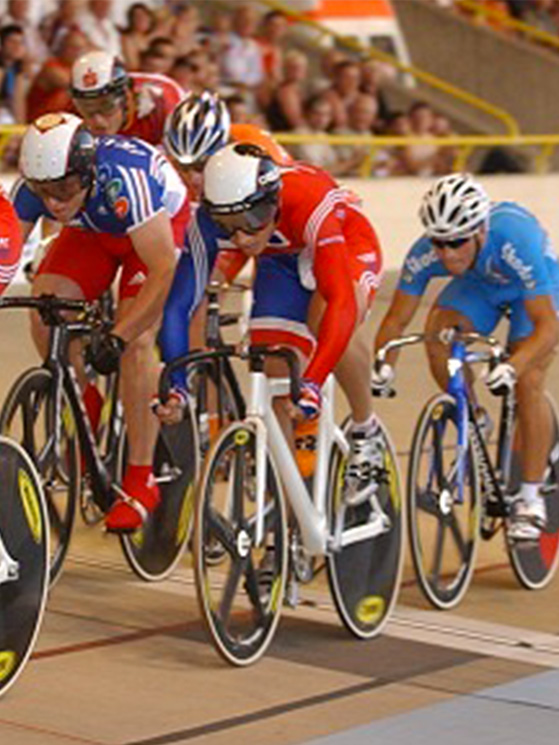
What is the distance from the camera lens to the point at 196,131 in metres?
7.86

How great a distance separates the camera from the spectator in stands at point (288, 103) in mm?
16375

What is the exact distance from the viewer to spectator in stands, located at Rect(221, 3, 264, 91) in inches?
645

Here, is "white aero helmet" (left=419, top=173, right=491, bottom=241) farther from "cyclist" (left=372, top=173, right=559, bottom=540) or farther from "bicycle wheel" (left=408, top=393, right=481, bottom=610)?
"bicycle wheel" (left=408, top=393, right=481, bottom=610)

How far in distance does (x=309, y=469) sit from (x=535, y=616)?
0.96m

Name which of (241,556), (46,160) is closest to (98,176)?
(46,160)

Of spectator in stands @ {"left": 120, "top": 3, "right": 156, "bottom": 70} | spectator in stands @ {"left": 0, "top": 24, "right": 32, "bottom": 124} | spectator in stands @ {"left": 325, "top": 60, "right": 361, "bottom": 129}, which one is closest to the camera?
spectator in stands @ {"left": 0, "top": 24, "right": 32, "bottom": 124}

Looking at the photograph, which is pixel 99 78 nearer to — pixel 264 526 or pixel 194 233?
pixel 194 233

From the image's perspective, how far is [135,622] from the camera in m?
6.82

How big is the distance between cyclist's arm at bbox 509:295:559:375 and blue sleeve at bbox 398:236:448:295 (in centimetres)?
32

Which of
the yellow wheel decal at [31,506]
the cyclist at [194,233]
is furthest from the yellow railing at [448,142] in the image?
the yellow wheel decal at [31,506]

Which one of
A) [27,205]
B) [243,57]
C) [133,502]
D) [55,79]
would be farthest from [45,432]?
[243,57]

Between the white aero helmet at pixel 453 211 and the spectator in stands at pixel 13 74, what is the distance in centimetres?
774

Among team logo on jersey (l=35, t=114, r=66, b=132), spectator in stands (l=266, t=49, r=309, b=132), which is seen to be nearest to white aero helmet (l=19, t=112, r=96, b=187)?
team logo on jersey (l=35, t=114, r=66, b=132)

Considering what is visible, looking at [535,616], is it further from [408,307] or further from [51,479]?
[51,479]
